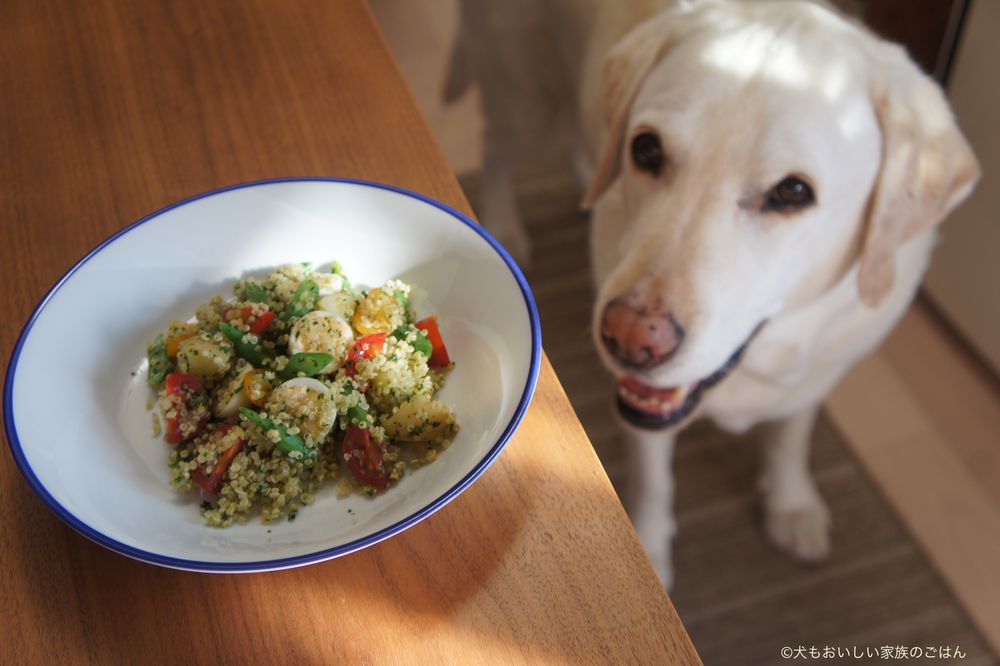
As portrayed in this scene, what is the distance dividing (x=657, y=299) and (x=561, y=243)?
3.92ft

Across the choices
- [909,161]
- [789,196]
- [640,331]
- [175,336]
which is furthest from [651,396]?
[175,336]

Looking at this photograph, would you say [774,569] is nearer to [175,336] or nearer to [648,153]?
[648,153]

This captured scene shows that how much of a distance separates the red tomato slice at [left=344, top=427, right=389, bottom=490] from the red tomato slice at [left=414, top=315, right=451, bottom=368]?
10 cm

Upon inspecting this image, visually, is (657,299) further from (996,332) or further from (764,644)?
(996,332)

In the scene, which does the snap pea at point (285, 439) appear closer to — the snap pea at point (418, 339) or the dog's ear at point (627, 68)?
the snap pea at point (418, 339)

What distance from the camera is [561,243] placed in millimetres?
2104

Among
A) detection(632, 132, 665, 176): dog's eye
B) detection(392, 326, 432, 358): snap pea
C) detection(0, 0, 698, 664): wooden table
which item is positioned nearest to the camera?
detection(0, 0, 698, 664): wooden table

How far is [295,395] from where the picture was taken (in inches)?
24.1

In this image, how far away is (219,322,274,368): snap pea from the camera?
67 cm

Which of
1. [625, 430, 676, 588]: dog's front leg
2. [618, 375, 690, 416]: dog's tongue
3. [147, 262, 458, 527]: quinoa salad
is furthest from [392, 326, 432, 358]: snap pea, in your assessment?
[625, 430, 676, 588]: dog's front leg

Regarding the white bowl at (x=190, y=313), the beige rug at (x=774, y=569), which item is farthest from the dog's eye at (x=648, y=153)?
the beige rug at (x=774, y=569)

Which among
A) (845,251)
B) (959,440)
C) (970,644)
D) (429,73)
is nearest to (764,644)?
(970,644)

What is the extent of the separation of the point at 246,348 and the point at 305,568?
0.18m

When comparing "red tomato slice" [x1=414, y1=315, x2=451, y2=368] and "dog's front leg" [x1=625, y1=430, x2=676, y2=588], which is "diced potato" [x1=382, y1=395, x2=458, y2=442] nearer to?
"red tomato slice" [x1=414, y1=315, x2=451, y2=368]
